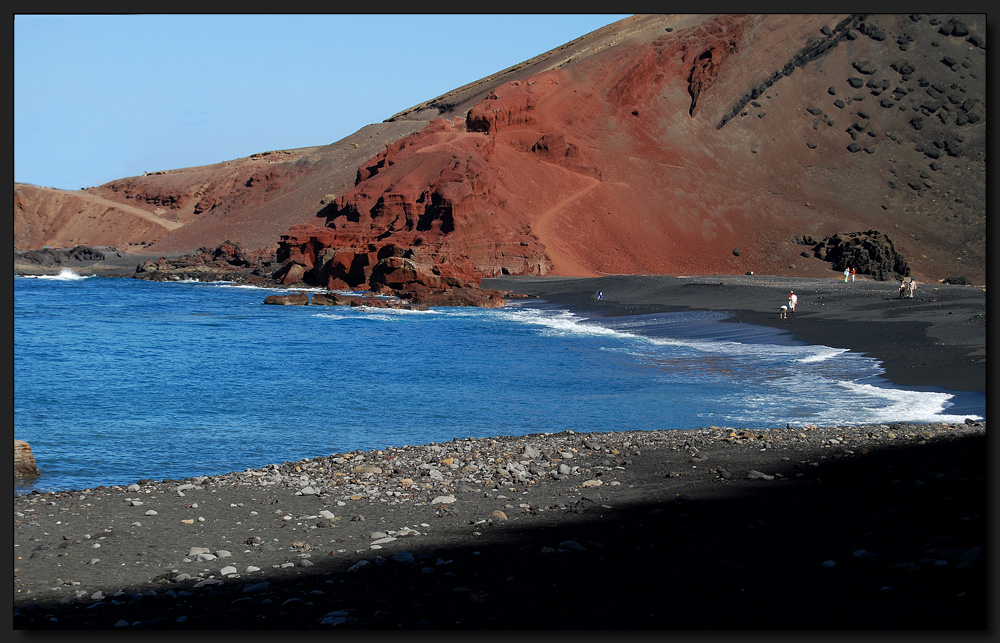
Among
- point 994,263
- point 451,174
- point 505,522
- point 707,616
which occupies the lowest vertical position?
point 505,522

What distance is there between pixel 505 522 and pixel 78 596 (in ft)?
11.3

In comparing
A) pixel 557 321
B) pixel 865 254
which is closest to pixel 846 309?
pixel 557 321

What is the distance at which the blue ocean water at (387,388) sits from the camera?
45.8ft

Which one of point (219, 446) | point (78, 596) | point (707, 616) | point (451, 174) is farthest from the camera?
point (451, 174)

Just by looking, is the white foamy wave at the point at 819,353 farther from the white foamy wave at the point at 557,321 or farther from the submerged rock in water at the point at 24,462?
the submerged rock in water at the point at 24,462

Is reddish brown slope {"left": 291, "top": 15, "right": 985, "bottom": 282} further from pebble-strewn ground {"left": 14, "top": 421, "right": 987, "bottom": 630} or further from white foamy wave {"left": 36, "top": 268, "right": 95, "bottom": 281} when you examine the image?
pebble-strewn ground {"left": 14, "top": 421, "right": 987, "bottom": 630}

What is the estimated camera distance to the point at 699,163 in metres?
76.1

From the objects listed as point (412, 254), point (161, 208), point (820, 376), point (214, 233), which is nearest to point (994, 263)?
point (820, 376)

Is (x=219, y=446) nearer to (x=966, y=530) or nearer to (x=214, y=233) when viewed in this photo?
(x=966, y=530)

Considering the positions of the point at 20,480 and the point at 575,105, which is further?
the point at 575,105

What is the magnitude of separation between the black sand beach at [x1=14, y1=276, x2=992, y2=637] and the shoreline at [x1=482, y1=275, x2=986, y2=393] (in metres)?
8.38

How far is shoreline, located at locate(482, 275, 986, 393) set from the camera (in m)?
18.9

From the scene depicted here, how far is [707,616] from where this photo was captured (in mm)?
4043

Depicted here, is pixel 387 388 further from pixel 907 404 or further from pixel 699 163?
pixel 699 163
